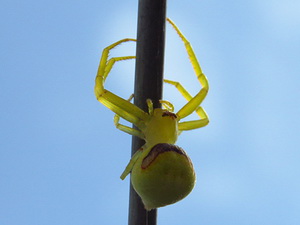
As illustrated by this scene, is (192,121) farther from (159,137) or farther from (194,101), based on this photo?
(159,137)

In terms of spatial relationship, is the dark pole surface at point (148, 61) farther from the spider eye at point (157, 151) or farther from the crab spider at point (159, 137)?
the spider eye at point (157, 151)

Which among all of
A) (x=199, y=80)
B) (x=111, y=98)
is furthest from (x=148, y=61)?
(x=199, y=80)

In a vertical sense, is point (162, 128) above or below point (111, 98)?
below

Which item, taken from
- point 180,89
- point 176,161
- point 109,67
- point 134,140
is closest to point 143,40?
point 134,140

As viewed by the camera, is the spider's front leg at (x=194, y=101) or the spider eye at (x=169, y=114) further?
the spider's front leg at (x=194, y=101)

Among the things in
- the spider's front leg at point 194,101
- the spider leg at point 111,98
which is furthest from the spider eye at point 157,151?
the spider's front leg at point 194,101

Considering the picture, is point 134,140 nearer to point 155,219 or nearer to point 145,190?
point 155,219
